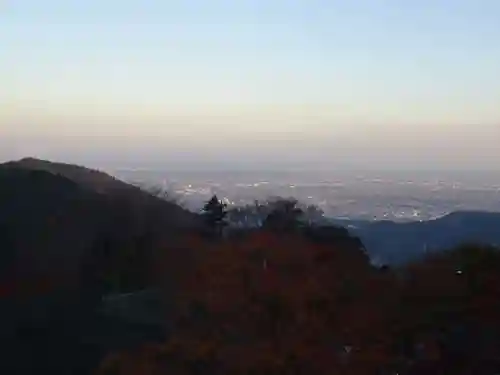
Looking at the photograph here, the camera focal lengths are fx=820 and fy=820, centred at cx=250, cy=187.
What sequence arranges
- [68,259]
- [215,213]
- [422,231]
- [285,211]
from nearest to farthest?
[68,259] < [422,231] < [215,213] < [285,211]

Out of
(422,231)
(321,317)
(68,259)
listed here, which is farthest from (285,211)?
(321,317)

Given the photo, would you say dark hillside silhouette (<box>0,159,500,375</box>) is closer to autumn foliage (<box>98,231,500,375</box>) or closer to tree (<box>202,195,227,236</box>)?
autumn foliage (<box>98,231,500,375</box>)

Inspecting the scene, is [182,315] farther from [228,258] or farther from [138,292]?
[138,292]

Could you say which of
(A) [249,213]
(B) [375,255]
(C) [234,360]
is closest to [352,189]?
(A) [249,213]

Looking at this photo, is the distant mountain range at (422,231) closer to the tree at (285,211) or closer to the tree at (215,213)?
the tree at (285,211)

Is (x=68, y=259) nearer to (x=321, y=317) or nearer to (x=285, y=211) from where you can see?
(x=285, y=211)

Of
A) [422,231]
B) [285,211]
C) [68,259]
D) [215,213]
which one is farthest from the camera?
[285,211]

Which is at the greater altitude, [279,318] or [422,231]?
[279,318]
